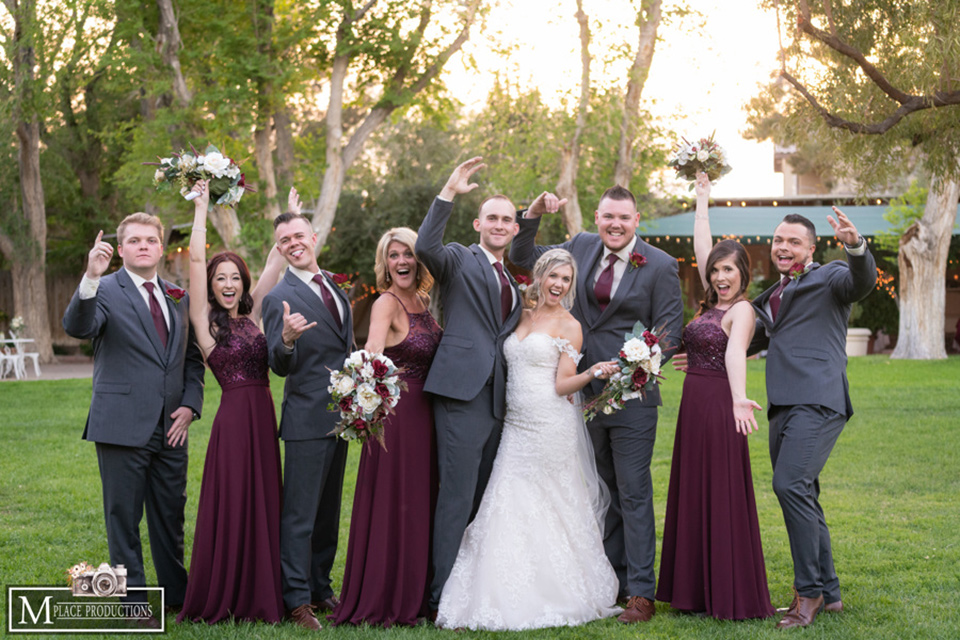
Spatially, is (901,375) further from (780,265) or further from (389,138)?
(389,138)

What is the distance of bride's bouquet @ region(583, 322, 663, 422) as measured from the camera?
198 inches

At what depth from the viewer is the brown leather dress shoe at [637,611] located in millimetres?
5320

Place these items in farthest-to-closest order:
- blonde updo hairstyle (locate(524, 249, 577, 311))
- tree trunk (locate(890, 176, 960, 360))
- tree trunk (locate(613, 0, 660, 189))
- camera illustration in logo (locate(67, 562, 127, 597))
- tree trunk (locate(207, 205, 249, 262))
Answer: tree trunk (locate(890, 176, 960, 360)) → tree trunk (locate(207, 205, 249, 262)) → tree trunk (locate(613, 0, 660, 189)) → blonde updo hairstyle (locate(524, 249, 577, 311)) → camera illustration in logo (locate(67, 562, 127, 597))

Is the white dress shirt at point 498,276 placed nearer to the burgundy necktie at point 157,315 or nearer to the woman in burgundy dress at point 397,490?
the woman in burgundy dress at point 397,490

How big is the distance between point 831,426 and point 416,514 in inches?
92.1

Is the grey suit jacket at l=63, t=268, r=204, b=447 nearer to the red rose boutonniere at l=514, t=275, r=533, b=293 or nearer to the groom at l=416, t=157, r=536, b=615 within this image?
the groom at l=416, t=157, r=536, b=615

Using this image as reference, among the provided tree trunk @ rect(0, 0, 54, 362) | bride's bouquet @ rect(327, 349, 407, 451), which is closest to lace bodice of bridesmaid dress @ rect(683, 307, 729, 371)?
bride's bouquet @ rect(327, 349, 407, 451)

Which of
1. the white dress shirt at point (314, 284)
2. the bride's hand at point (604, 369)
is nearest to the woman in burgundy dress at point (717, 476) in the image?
the bride's hand at point (604, 369)

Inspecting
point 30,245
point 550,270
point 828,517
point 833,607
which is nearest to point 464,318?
point 550,270

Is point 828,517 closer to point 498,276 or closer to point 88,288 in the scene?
point 498,276

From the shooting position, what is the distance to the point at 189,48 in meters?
20.0

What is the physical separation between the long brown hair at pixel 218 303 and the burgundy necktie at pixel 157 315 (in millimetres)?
257

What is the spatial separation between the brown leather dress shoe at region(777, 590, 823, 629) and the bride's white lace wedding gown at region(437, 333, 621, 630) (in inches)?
36.0

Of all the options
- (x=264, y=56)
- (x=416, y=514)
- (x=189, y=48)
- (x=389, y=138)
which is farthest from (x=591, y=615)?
(x=389, y=138)
